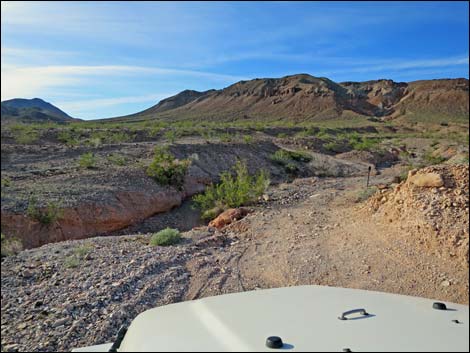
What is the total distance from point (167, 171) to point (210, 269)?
28.9 ft

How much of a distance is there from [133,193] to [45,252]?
6.15 m

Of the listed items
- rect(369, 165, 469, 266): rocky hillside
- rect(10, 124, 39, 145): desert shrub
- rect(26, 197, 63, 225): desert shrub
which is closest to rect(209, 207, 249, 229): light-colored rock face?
rect(369, 165, 469, 266): rocky hillside

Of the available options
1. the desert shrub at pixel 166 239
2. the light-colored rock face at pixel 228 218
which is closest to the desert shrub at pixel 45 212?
the desert shrub at pixel 166 239

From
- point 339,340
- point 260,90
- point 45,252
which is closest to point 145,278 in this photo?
point 45,252

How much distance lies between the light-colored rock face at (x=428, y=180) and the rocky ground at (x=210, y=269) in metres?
0.12

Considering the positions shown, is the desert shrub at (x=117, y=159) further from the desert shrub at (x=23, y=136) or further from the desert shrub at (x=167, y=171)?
the desert shrub at (x=23, y=136)

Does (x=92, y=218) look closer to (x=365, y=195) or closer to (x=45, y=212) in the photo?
(x=45, y=212)

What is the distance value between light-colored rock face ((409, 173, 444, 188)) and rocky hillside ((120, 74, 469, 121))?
75.8 metres

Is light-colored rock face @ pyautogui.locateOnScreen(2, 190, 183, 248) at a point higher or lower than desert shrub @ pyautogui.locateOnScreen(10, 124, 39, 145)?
lower

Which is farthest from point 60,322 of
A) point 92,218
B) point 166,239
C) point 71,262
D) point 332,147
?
point 332,147

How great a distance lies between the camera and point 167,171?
15016 mm

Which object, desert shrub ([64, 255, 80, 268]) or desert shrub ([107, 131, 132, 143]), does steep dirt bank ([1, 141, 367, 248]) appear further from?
desert shrub ([107, 131, 132, 143])

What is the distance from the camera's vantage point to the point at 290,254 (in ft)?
23.3

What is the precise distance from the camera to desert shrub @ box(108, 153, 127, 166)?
15500mm
